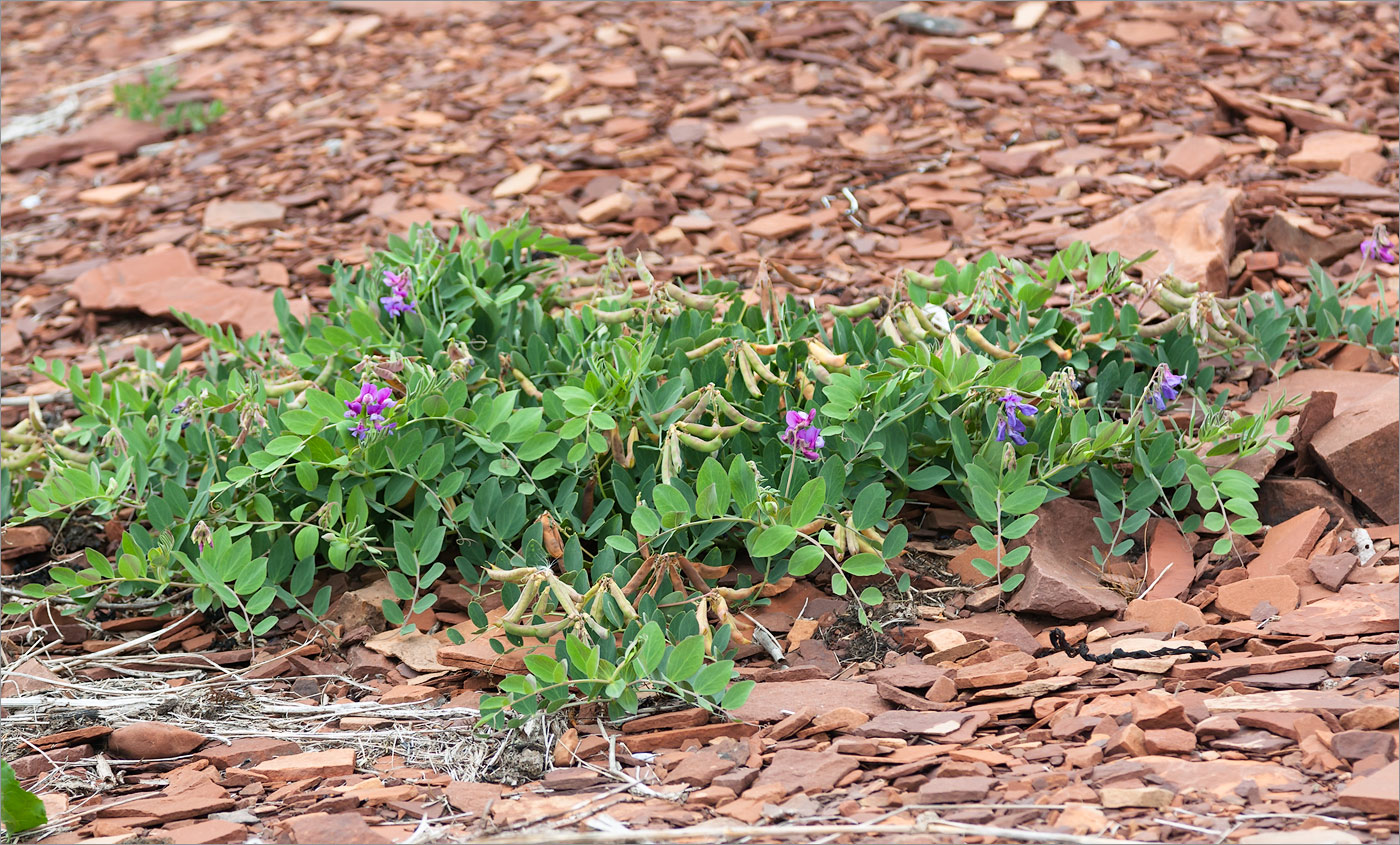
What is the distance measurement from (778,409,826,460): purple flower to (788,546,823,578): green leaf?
0.21 m

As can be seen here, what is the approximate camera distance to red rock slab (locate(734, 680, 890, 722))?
2.12 meters

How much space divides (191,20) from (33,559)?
4.84 m

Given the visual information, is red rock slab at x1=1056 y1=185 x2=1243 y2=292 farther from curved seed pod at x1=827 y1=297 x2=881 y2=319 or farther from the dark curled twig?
the dark curled twig

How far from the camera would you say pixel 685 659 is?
2029 mm

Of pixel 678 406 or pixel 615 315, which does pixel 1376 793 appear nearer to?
pixel 678 406

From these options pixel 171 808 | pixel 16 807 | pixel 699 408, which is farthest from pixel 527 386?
pixel 16 807

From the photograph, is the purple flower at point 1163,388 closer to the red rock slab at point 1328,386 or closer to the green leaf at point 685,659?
the red rock slab at point 1328,386

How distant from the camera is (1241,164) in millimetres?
4172

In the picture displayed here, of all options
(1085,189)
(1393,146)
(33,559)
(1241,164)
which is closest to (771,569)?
(33,559)

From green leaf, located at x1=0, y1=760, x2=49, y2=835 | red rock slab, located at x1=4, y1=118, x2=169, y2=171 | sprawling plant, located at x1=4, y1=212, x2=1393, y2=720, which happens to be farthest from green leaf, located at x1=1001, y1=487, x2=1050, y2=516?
red rock slab, located at x1=4, y1=118, x2=169, y2=171

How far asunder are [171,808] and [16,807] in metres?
0.21

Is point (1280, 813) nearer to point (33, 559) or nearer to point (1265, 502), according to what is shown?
point (1265, 502)

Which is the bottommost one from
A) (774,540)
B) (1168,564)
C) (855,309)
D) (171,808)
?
(1168,564)

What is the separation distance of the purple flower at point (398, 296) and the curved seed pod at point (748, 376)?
2.84ft
